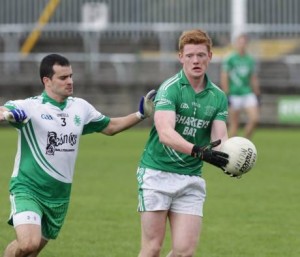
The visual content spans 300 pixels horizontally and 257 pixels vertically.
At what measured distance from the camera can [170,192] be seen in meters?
8.62

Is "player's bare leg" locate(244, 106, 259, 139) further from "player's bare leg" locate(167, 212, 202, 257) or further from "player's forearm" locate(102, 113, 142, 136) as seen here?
"player's bare leg" locate(167, 212, 202, 257)

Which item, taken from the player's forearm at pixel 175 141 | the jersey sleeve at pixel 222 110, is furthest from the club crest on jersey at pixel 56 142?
the jersey sleeve at pixel 222 110

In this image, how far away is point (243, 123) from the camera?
30.4 metres

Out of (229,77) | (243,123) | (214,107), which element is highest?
(214,107)

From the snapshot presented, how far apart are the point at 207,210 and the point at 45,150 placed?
540 centimetres

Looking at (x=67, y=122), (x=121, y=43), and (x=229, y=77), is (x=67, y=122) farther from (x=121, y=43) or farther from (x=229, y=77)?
(x=121, y=43)

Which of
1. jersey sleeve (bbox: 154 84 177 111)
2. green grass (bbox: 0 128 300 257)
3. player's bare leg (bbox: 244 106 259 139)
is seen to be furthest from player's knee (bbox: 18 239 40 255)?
player's bare leg (bbox: 244 106 259 139)

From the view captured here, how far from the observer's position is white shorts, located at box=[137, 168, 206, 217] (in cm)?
859

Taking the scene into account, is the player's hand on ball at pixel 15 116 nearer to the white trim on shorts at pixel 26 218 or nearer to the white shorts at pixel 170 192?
the white trim on shorts at pixel 26 218

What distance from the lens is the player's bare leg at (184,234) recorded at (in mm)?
8484

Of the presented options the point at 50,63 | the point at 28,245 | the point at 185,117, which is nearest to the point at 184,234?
the point at 185,117

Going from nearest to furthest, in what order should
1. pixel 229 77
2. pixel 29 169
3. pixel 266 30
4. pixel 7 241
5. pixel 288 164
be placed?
pixel 29 169 → pixel 7 241 → pixel 288 164 → pixel 229 77 → pixel 266 30

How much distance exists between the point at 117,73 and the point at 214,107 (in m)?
23.1

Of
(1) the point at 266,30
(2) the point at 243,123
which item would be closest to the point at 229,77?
(2) the point at 243,123
